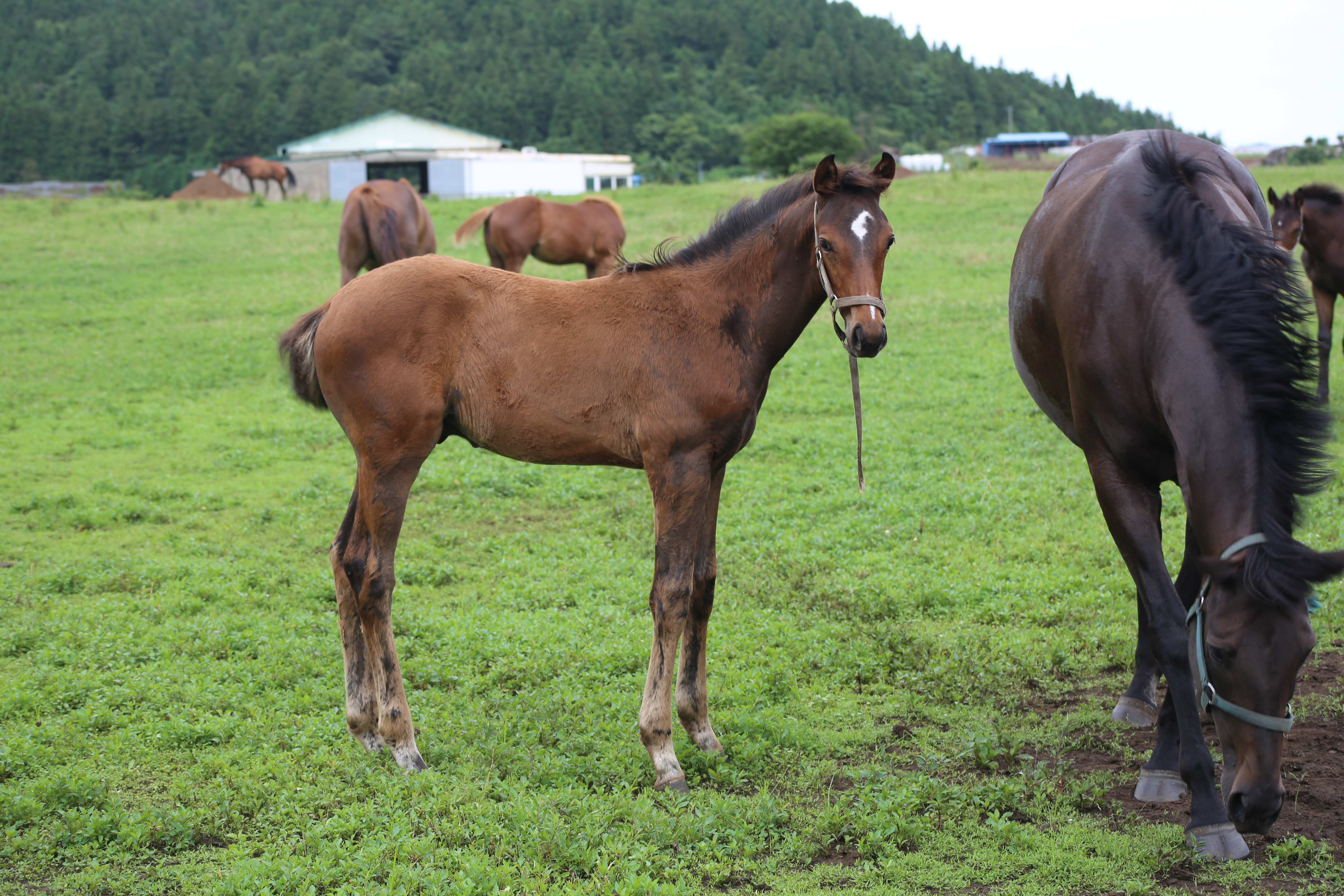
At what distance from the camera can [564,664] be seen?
18.4 feet

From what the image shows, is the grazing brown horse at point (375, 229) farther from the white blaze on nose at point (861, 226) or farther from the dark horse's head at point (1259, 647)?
the dark horse's head at point (1259, 647)

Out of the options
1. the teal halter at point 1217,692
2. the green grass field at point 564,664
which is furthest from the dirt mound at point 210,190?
the teal halter at point 1217,692

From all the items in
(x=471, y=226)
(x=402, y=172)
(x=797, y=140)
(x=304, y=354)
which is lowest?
(x=304, y=354)

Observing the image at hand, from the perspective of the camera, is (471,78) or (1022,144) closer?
(1022,144)

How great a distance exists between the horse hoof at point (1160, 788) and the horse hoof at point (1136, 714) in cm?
73

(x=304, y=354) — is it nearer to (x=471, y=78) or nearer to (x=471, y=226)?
(x=471, y=226)

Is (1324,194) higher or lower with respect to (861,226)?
higher

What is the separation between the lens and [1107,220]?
14.8ft

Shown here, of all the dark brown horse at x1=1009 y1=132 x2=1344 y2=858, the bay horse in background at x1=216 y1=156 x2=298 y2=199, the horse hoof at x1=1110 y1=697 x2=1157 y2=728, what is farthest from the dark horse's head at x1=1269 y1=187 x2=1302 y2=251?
the bay horse in background at x1=216 y1=156 x2=298 y2=199

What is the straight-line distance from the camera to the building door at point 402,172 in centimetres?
5000

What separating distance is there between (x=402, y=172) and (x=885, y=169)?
5231 cm

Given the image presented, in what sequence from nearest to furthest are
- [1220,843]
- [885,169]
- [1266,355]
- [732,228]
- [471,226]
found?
[1266,355] → [1220,843] → [885,169] → [732,228] → [471,226]

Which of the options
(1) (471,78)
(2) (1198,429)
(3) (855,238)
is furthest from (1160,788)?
(1) (471,78)

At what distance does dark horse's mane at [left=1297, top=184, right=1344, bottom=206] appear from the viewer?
36.0 feet
